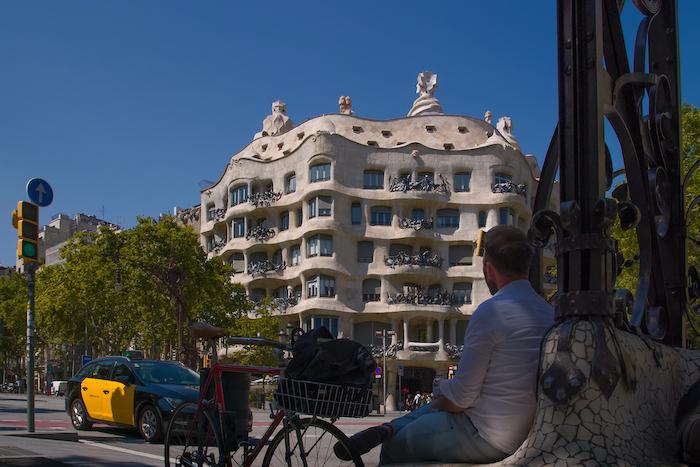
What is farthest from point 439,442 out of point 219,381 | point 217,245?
point 217,245

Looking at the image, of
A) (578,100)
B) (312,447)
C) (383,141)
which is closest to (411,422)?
(312,447)

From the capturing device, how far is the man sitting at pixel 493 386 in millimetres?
3141

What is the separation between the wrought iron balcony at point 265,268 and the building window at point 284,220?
2708 mm

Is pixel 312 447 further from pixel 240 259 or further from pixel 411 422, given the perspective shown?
pixel 240 259

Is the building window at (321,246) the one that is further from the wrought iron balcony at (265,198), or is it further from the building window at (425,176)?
the building window at (425,176)

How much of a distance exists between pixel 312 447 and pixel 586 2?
103 inches

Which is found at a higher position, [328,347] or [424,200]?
[424,200]

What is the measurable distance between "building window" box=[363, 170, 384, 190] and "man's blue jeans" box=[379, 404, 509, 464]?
55851 mm

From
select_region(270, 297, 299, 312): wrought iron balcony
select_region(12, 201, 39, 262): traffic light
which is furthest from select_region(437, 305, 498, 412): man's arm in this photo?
select_region(270, 297, 299, 312): wrought iron balcony

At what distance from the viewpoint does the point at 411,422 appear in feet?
11.4

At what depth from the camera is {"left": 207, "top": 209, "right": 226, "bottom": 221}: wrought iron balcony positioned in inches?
2611

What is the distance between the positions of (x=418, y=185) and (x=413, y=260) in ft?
17.2

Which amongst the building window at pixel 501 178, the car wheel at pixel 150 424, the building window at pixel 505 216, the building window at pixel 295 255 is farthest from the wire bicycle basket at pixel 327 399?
the building window at pixel 501 178

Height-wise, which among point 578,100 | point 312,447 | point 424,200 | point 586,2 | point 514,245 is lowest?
point 312,447
